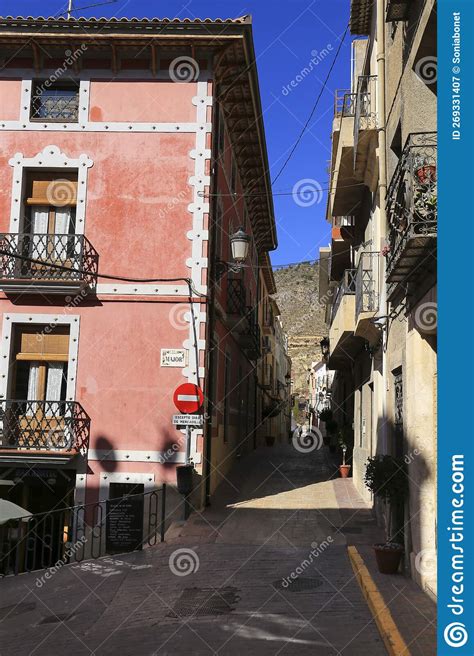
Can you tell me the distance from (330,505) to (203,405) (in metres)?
3.67

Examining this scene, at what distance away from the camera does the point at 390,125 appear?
11.6 meters

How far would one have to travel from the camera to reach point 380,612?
23.5ft

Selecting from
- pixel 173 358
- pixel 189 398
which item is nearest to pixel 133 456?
pixel 189 398

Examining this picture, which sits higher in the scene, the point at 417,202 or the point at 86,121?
the point at 86,121

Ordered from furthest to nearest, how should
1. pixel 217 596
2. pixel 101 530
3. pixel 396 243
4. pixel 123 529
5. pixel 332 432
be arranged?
pixel 332 432 → pixel 101 530 → pixel 123 529 → pixel 396 243 → pixel 217 596

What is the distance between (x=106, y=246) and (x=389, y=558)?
29.2ft

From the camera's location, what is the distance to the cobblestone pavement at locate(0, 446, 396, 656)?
6.86 m

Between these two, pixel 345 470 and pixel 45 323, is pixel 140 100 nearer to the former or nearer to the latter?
pixel 45 323

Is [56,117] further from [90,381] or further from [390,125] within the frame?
[390,125]

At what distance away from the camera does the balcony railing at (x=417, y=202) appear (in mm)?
7648

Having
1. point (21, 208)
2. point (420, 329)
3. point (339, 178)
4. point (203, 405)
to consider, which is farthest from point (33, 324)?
point (420, 329)

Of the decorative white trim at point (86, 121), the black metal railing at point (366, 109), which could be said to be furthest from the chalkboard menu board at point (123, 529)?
the black metal railing at point (366, 109)

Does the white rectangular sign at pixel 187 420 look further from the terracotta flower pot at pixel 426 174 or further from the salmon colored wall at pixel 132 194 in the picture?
the terracotta flower pot at pixel 426 174

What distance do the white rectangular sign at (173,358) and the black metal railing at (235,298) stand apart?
4003 mm
